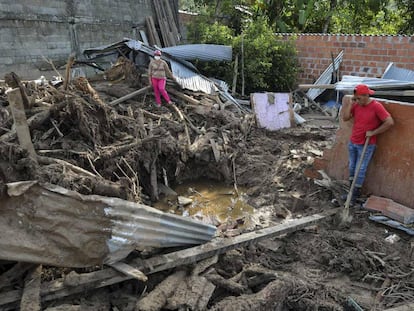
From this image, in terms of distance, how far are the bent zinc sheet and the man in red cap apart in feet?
11.6

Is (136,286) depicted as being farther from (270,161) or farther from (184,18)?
(184,18)

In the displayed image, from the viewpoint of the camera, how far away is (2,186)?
10.9ft

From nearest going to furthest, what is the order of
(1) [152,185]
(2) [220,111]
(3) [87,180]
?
(3) [87,180], (1) [152,185], (2) [220,111]

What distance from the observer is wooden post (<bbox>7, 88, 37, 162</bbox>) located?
4.71 metres

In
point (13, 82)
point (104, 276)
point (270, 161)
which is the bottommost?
point (270, 161)

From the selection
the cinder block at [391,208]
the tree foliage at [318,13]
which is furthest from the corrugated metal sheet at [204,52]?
the cinder block at [391,208]

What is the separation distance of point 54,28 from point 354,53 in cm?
1023

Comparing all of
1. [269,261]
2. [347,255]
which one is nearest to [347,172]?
[347,255]

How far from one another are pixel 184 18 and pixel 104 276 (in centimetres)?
1502

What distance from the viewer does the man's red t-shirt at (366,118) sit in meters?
5.63

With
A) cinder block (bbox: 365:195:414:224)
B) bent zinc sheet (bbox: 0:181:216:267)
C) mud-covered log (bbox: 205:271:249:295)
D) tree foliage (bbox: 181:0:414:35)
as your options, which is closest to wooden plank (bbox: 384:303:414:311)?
mud-covered log (bbox: 205:271:249:295)

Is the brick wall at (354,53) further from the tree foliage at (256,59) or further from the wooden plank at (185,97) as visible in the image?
the wooden plank at (185,97)

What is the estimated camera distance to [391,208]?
5668mm

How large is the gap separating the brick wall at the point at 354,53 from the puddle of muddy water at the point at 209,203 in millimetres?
7828
